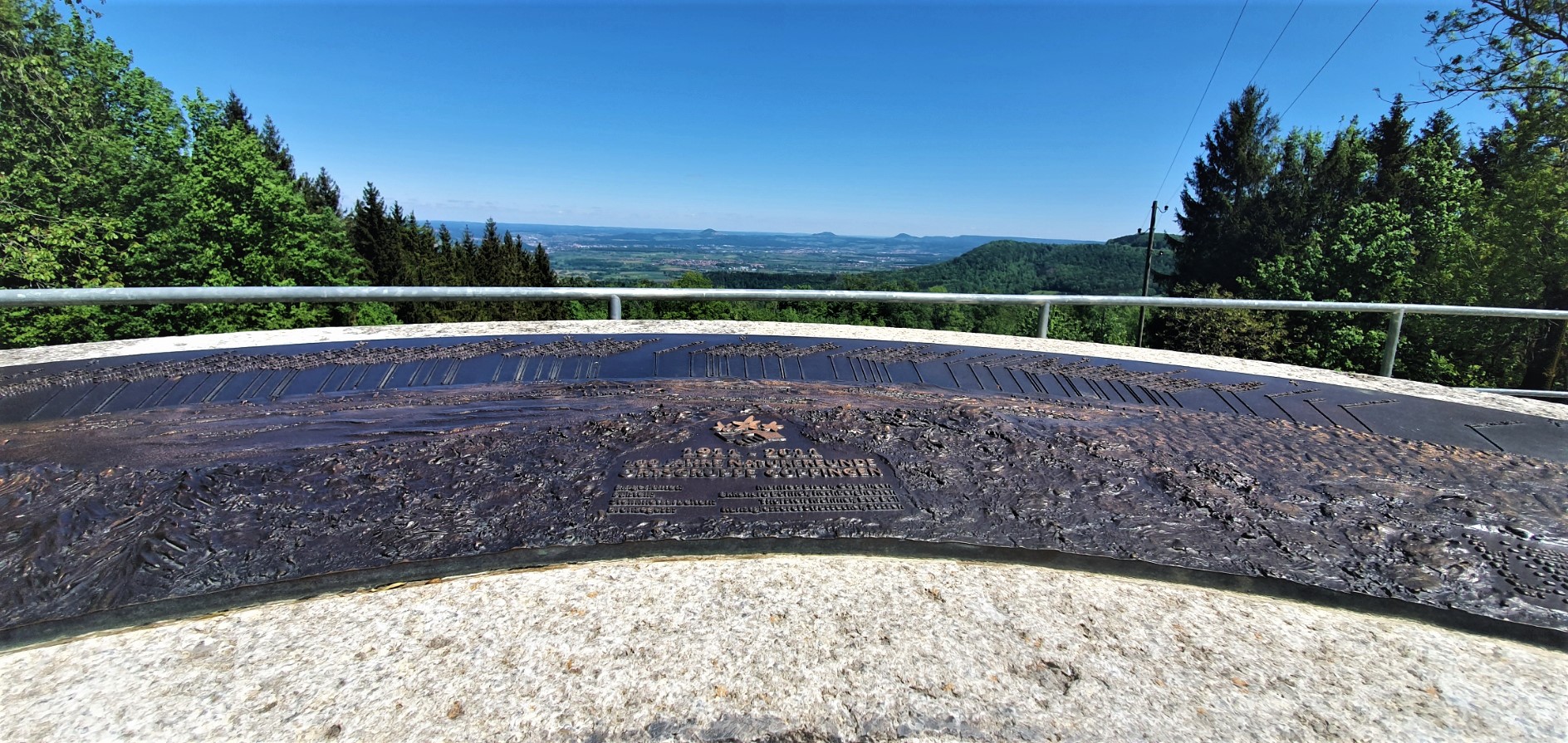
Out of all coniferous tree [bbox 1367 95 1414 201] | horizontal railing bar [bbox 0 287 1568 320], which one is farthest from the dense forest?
horizontal railing bar [bbox 0 287 1568 320]

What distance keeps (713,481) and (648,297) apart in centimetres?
290

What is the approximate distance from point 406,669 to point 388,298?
3425mm

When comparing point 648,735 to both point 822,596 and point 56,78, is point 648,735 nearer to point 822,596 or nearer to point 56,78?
point 822,596

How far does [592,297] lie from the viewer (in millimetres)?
4836

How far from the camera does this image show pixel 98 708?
136 centimetres

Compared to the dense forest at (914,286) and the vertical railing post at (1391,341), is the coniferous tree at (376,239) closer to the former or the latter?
the dense forest at (914,286)

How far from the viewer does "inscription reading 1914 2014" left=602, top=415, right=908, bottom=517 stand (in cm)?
204

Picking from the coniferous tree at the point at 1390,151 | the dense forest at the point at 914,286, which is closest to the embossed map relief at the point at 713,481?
the dense forest at the point at 914,286

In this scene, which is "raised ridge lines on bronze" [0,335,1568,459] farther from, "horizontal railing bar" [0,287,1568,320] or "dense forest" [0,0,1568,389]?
"dense forest" [0,0,1568,389]

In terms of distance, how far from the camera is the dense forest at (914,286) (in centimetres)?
1772

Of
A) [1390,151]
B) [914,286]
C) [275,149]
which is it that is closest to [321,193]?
[275,149]

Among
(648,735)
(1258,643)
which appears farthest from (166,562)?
(1258,643)

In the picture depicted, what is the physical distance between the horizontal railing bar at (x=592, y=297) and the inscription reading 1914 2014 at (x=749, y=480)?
1.90 meters

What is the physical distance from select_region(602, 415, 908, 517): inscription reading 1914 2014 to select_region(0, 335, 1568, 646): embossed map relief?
0.01 metres
